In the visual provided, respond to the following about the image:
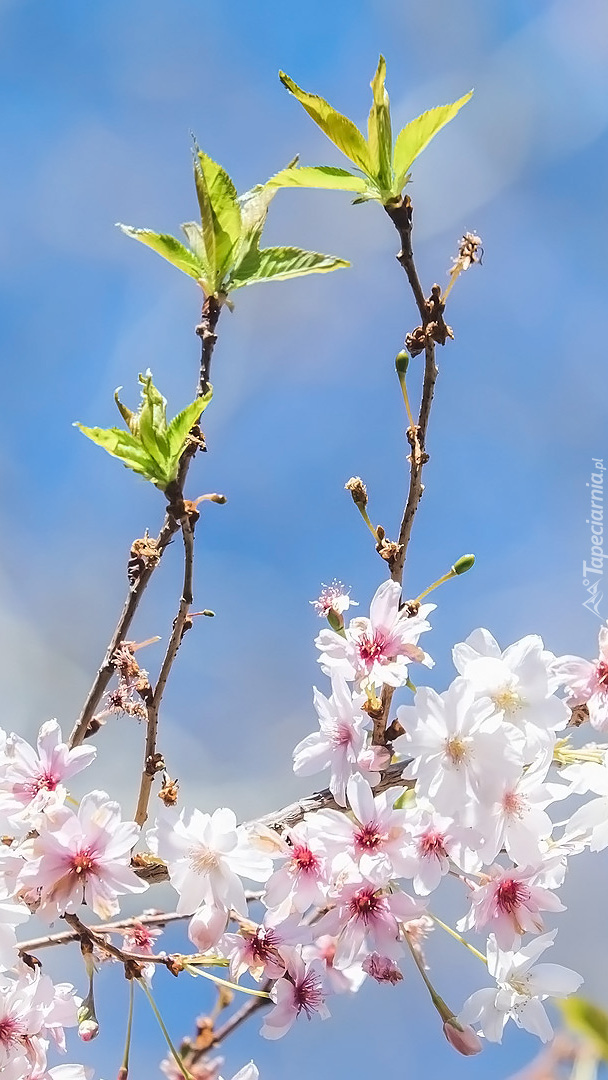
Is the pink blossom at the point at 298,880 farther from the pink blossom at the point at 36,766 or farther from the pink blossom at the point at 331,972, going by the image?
the pink blossom at the point at 36,766

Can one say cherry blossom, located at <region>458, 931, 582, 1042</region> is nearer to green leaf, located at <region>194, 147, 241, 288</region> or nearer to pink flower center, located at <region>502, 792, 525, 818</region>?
pink flower center, located at <region>502, 792, 525, 818</region>

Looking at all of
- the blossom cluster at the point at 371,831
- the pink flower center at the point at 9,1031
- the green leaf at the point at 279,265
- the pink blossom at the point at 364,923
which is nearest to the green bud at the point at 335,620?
the blossom cluster at the point at 371,831

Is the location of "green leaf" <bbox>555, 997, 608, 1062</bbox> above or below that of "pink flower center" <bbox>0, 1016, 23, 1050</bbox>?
below

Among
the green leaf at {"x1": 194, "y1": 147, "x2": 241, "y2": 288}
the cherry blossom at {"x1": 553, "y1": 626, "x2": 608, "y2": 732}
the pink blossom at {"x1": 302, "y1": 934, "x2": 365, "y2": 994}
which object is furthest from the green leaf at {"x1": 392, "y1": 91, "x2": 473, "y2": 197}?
the pink blossom at {"x1": 302, "y1": 934, "x2": 365, "y2": 994}

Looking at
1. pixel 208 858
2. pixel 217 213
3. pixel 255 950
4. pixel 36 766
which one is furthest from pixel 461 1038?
pixel 217 213

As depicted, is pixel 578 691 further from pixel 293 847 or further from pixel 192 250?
pixel 192 250

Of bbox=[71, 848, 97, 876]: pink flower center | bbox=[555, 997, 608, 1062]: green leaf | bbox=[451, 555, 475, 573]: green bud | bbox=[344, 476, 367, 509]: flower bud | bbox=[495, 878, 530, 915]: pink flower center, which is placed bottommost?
bbox=[555, 997, 608, 1062]: green leaf

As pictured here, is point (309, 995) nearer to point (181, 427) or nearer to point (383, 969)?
point (383, 969)
